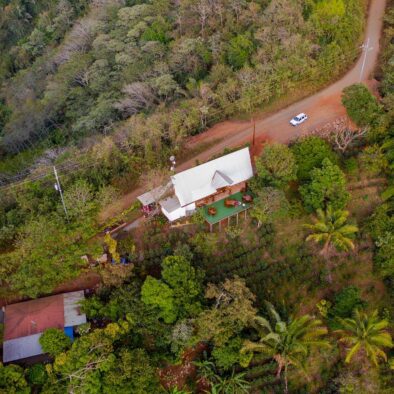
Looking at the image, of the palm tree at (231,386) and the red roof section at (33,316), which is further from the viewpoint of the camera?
the red roof section at (33,316)

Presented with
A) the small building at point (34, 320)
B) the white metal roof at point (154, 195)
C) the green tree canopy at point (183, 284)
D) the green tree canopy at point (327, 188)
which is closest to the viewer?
the green tree canopy at point (183, 284)

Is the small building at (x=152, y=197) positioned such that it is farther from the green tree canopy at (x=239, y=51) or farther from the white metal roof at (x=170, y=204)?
the green tree canopy at (x=239, y=51)

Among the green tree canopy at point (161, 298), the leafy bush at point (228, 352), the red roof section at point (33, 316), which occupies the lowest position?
the leafy bush at point (228, 352)

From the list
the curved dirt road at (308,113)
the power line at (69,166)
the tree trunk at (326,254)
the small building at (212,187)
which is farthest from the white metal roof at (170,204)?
the tree trunk at (326,254)

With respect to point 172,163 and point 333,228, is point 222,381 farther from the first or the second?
point 172,163

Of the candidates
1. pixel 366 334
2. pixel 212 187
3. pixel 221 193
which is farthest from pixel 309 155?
pixel 366 334

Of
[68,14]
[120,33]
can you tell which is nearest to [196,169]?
[120,33]

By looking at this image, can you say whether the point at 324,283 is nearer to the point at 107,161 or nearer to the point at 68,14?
the point at 107,161
